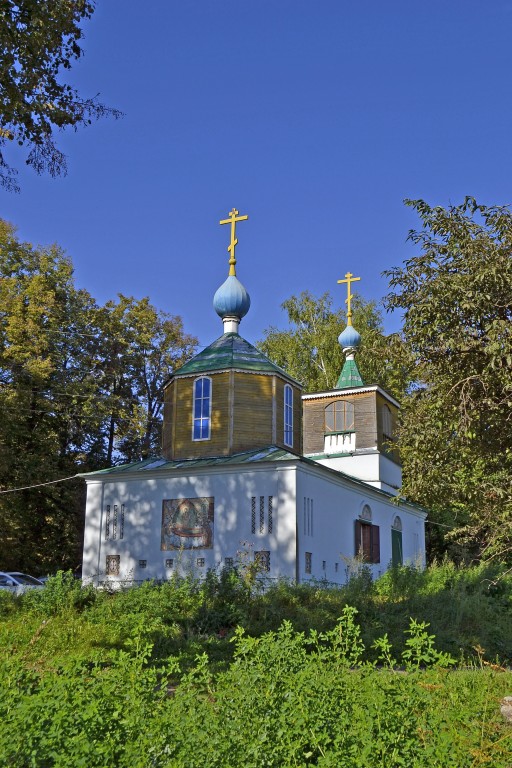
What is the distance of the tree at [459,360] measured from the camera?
11.7m

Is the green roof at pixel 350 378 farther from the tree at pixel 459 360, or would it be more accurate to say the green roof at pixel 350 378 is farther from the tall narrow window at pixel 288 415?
the tree at pixel 459 360

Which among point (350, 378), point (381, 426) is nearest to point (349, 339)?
point (350, 378)

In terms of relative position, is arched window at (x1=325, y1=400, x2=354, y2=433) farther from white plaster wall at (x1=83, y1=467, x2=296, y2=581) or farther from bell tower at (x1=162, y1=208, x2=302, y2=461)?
white plaster wall at (x1=83, y1=467, x2=296, y2=581)

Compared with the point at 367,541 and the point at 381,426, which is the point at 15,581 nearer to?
the point at 367,541

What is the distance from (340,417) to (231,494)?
36.3ft

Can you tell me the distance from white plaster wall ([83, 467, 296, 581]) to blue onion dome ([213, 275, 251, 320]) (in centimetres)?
682

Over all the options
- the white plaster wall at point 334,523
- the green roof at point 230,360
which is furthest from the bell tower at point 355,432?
the green roof at point 230,360

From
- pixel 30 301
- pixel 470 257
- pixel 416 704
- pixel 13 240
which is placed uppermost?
pixel 13 240

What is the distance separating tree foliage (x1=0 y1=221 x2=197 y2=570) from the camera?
31.5 m

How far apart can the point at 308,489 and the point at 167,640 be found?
9.67 metres

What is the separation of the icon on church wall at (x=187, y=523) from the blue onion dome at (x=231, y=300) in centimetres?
748

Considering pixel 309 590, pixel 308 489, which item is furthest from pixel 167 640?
pixel 308 489

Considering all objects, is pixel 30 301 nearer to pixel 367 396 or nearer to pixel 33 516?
pixel 33 516

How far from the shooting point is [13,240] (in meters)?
34.3
